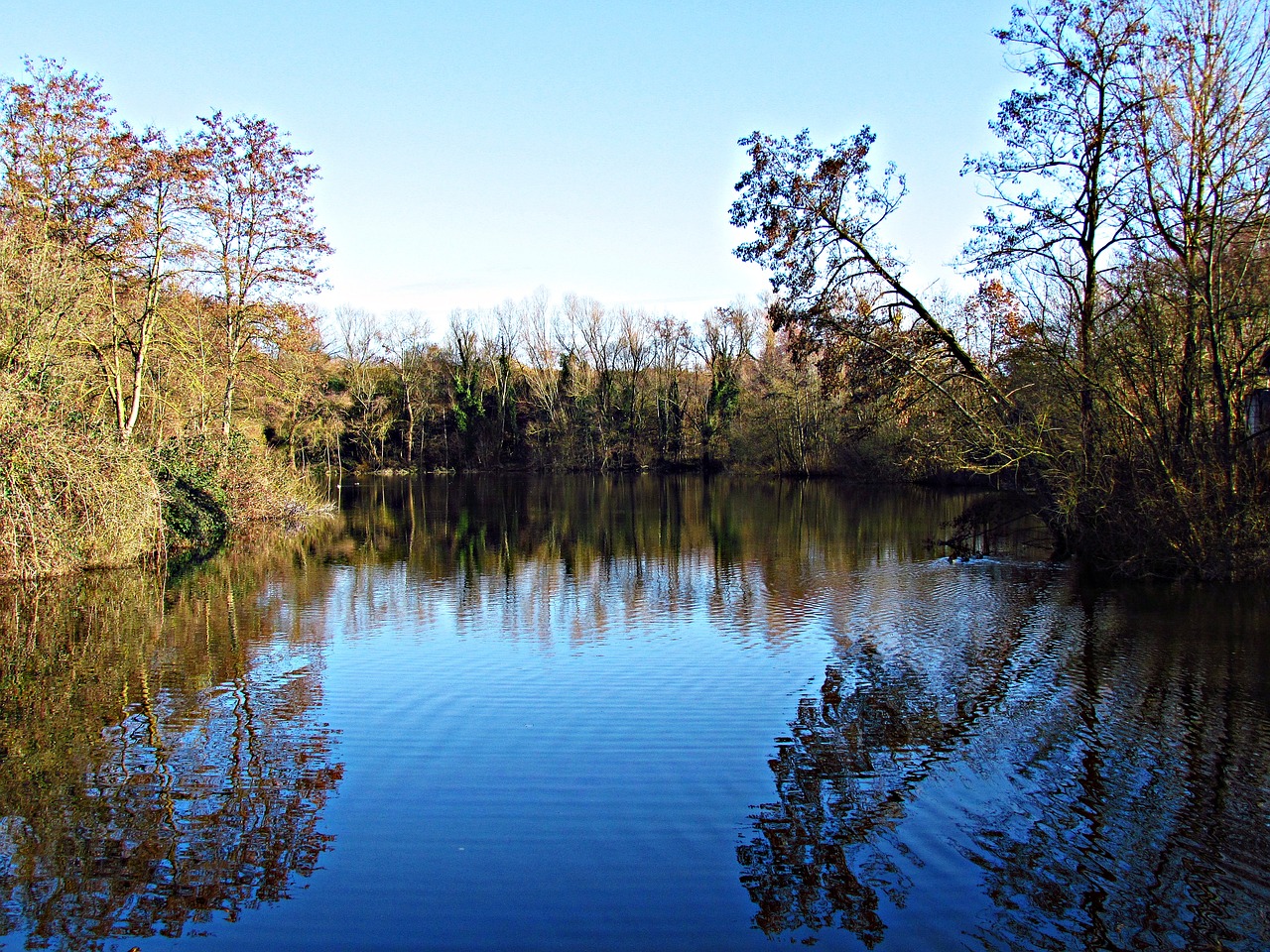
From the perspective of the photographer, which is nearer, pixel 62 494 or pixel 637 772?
pixel 637 772

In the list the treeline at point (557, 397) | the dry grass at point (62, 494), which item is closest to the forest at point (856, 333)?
the dry grass at point (62, 494)

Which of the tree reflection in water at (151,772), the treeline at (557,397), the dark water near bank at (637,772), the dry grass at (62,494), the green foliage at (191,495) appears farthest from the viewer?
the treeline at (557,397)

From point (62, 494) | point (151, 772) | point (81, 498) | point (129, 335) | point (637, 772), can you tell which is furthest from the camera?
point (129, 335)

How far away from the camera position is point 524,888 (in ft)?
17.0

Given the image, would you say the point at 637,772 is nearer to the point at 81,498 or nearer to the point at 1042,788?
the point at 1042,788

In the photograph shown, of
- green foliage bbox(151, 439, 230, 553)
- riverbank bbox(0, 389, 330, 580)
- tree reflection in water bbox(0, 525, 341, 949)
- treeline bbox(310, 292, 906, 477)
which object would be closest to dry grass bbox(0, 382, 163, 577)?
riverbank bbox(0, 389, 330, 580)

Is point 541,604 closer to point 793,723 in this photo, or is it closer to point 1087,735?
point 793,723

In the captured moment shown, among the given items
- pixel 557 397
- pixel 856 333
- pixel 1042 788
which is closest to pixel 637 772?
pixel 1042 788

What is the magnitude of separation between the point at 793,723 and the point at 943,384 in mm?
12081

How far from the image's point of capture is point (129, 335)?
20797mm

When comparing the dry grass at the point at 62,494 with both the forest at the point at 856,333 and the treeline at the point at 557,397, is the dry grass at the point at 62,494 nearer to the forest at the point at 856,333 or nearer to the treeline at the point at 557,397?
the forest at the point at 856,333

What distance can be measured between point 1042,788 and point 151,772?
21.7 ft

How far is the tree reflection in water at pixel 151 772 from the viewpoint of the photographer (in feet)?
16.4

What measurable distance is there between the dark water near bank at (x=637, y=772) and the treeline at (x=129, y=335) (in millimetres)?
2054
